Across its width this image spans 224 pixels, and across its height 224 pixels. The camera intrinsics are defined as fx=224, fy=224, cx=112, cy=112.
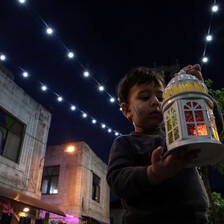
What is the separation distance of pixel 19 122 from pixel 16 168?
2371 millimetres

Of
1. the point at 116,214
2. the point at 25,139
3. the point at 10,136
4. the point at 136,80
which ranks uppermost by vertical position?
the point at 25,139

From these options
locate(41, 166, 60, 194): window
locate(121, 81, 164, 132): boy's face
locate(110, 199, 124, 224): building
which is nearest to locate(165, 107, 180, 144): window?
locate(121, 81, 164, 132): boy's face

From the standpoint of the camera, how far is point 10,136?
1100 centimetres

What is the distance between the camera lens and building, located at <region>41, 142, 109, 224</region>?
1583 cm

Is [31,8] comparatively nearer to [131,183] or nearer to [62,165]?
[131,183]

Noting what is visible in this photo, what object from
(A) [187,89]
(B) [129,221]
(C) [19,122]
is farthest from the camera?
(C) [19,122]

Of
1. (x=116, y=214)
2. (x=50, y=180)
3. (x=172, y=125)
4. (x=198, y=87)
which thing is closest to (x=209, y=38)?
(x=198, y=87)

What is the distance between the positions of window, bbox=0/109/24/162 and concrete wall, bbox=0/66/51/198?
0.69 ft

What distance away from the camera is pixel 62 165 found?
1719 centimetres

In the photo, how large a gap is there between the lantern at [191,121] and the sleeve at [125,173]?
0.24 meters

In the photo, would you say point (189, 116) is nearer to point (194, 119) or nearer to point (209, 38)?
point (194, 119)

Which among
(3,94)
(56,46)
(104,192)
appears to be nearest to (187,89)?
(56,46)

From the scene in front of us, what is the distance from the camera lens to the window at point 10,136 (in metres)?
10.5

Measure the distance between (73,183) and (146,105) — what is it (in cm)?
1591
